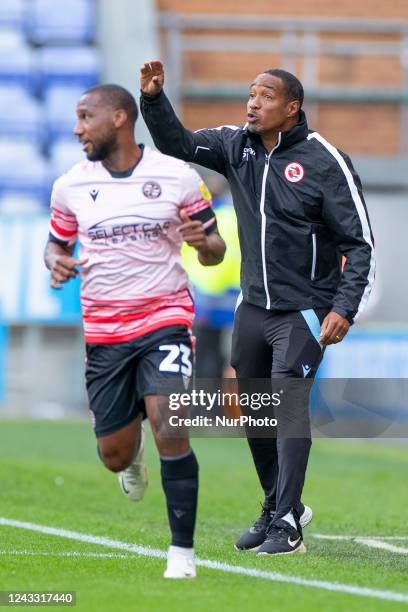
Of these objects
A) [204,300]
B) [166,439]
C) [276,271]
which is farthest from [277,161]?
[204,300]

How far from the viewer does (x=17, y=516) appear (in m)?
8.57

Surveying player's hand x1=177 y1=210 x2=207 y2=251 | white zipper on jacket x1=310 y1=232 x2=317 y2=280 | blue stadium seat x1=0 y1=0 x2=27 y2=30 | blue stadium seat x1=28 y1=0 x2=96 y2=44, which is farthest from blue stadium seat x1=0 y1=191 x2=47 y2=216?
player's hand x1=177 y1=210 x2=207 y2=251

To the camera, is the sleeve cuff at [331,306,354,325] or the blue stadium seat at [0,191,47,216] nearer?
the sleeve cuff at [331,306,354,325]

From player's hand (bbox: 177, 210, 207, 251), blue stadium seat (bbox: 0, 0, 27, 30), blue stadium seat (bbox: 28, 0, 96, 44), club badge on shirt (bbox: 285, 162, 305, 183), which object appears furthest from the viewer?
blue stadium seat (bbox: 0, 0, 27, 30)

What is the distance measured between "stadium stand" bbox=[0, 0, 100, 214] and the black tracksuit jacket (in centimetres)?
1350

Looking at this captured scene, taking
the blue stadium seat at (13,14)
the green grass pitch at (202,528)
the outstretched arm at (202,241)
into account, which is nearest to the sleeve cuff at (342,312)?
the outstretched arm at (202,241)

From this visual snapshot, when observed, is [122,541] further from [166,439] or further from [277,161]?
[277,161]

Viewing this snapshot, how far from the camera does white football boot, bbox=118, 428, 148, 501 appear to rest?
7.32 meters

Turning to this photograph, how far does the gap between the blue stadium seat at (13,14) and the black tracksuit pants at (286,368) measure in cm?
1622

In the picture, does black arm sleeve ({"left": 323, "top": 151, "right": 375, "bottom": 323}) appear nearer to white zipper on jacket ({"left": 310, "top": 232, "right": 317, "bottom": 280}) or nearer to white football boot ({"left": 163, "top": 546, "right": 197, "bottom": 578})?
white zipper on jacket ({"left": 310, "top": 232, "right": 317, "bottom": 280})

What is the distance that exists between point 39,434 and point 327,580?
971 centimetres

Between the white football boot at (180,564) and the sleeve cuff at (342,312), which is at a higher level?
the sleeve cuff at (342,312)

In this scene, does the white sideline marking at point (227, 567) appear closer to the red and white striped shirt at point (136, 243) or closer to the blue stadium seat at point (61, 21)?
the red and white striped shirt at point (136, 243)

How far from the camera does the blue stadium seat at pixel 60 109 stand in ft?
71.3
